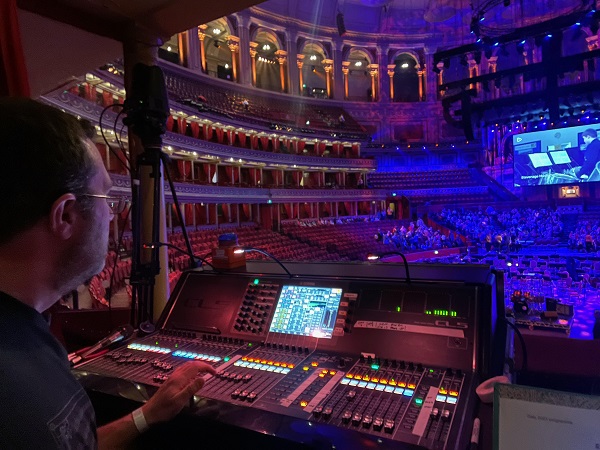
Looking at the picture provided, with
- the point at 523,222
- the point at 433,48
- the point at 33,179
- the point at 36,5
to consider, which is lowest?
the point at 523,222

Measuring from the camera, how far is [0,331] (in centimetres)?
72

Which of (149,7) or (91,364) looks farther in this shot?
(149,7)

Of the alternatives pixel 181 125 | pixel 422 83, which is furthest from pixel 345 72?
pixel 181 125

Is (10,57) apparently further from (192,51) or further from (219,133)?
(192,51)

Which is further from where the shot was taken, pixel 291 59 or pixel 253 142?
pixel 291 59

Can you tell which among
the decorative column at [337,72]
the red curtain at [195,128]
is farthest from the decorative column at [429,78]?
the red curtain at [195,128]

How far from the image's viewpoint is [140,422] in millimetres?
1264

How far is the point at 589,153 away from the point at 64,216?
2062 cm

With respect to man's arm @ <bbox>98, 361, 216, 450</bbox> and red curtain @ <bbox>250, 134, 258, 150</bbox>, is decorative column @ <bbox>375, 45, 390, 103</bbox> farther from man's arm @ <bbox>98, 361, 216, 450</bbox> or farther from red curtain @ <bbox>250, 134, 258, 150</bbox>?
man's arm @ <bbox>98, 361, 216, 450</bbox>

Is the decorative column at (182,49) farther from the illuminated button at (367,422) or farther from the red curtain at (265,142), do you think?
the illuminated button at (367,422)

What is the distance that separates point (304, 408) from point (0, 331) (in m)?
0.84

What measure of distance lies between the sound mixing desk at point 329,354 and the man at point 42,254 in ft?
1.82

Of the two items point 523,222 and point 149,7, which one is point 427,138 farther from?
point 149,7

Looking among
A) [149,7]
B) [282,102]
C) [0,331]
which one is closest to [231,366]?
[0,331]
